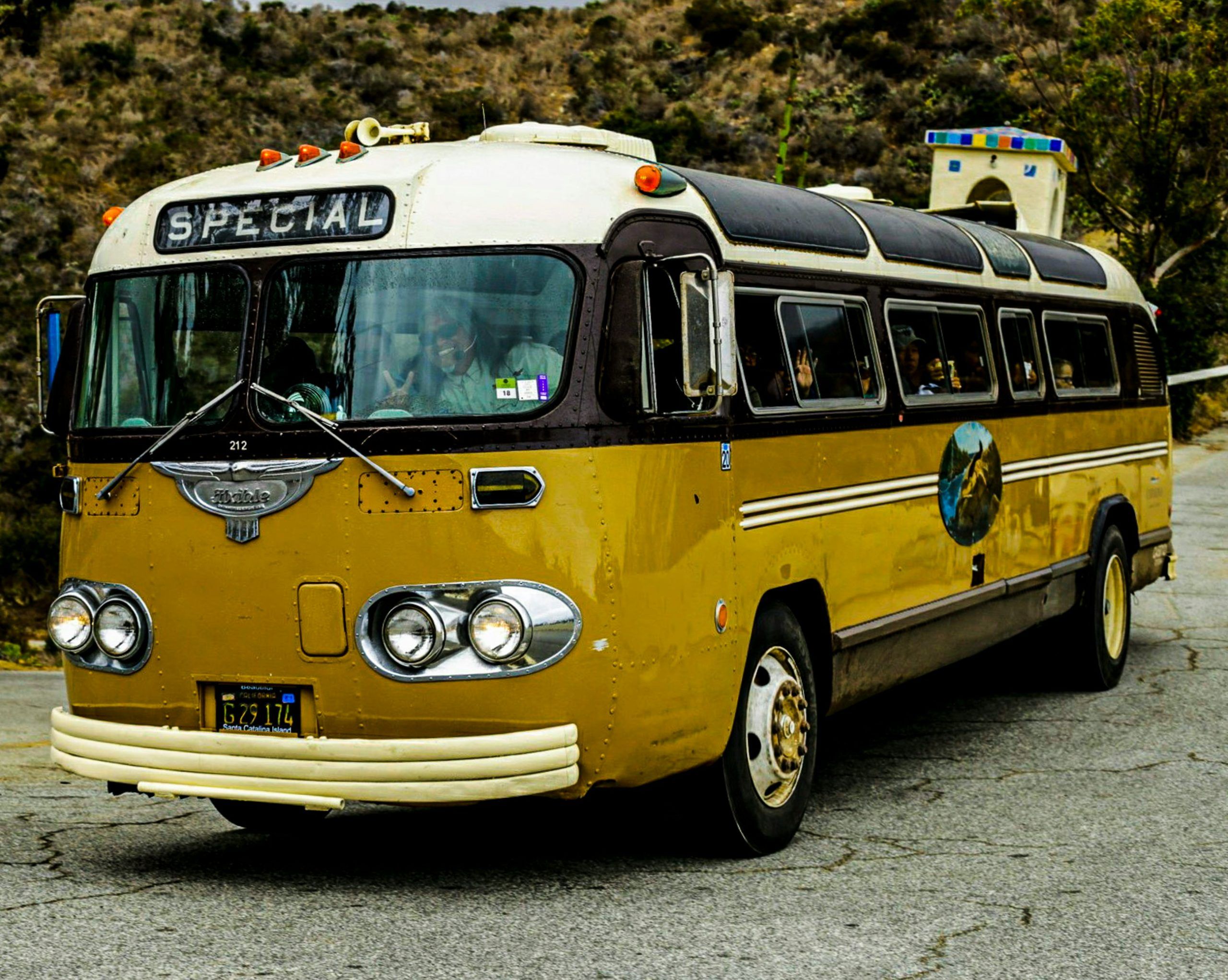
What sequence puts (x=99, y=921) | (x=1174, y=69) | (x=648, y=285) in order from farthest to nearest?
1. (x=1174, y=69)
2. (x=648, y=285)
3. (x=99, y=921)

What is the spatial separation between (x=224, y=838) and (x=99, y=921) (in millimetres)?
1870

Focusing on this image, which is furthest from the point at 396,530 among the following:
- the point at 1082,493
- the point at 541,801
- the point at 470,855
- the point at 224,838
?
the point at 1082,493

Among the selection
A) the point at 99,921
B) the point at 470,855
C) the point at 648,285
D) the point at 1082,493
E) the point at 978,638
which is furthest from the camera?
the point at 1082,493

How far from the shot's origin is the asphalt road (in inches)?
211

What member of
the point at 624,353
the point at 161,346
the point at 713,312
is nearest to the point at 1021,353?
the point at 713,312

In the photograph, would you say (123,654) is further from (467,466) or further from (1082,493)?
(1082,493)

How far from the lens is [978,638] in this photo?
9469mm

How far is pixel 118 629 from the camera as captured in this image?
21.0ft

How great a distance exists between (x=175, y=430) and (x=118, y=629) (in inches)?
31.5

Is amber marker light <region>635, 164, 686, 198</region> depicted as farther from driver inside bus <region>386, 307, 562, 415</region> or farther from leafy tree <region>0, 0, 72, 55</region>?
leafy tree <region>0, 0, 72, 55</region>

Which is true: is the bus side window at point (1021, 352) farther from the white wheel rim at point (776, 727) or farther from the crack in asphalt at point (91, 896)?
the crack in asphalt at point (91, 896)

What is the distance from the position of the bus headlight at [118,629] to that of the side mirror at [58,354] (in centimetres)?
85

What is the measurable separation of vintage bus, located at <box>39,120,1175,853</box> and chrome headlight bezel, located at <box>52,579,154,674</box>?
13mm

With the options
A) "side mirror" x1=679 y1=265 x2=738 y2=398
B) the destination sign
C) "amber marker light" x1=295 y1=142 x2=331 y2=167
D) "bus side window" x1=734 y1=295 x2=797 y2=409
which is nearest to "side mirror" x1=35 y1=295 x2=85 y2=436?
the destination sign
